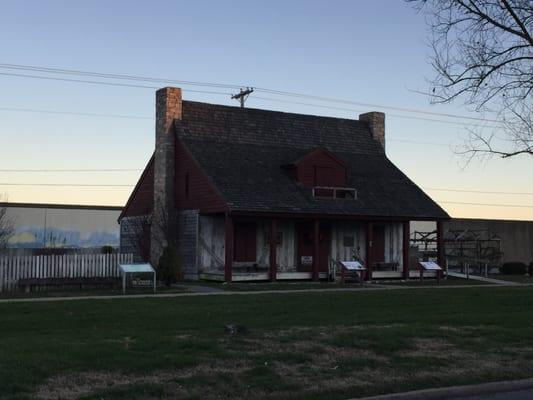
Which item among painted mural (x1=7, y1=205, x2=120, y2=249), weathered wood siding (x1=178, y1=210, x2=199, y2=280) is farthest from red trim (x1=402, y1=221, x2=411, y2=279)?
painted mural (x1=7, y1=205, x2=120, y2=249)

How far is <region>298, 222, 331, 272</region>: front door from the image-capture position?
34.7 metres

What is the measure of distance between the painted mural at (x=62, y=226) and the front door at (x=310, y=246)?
66.8 ft

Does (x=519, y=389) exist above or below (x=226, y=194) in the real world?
below

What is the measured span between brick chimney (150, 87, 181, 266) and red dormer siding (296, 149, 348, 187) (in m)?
6.09

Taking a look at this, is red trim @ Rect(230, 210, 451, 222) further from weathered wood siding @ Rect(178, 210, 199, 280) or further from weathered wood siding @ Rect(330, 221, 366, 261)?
weathered wood siding @ Rect(178, 210, 199, 280)

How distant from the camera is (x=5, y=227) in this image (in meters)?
44.2

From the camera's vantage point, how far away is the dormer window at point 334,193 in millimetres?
33906

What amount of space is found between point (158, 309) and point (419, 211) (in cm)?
2048

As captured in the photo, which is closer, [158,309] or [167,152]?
[158,309]

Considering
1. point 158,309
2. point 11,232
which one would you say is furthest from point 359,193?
point 11,232

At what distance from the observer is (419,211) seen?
3556 cm

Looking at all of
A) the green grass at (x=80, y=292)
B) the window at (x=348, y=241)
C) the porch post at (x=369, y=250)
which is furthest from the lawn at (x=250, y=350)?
the window at (x=348, y=241)

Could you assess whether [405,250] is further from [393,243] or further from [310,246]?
[310,246]

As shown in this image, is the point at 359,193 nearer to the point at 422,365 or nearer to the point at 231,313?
the point at 231,313
